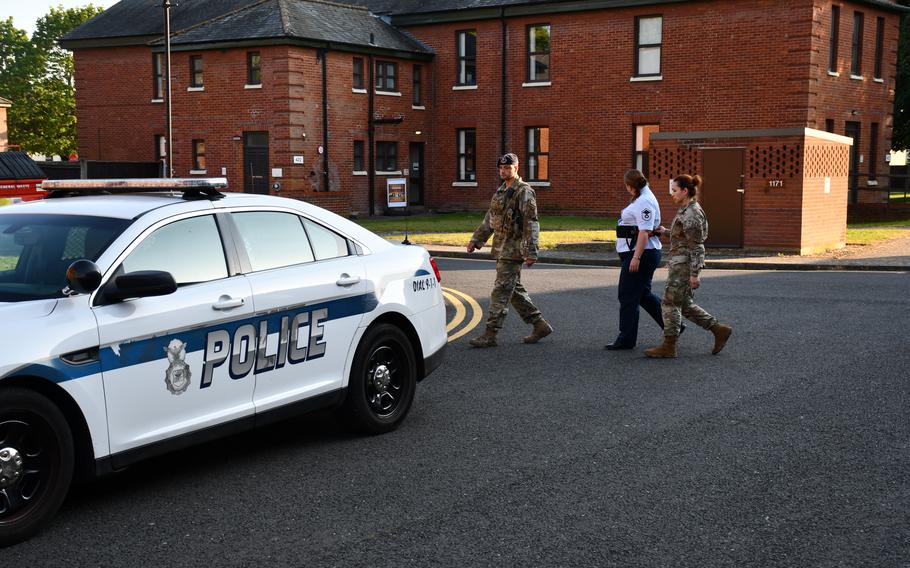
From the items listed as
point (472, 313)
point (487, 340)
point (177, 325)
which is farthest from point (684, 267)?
point (177, 325)

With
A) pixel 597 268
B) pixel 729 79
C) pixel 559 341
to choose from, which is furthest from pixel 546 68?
pixel 559 341

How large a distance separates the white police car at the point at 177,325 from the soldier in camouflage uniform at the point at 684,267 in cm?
326

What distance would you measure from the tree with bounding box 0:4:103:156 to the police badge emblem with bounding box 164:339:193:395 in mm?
72201

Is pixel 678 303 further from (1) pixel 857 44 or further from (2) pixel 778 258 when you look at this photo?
(1) pixel 857 44

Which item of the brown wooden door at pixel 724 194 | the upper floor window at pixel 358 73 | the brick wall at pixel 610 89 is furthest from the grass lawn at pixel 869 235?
the upper floor window at pixel 358 73

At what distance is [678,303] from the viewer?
10133 millimetres

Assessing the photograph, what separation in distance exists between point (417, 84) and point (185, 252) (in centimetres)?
3514

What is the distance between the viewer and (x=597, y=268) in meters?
20.0

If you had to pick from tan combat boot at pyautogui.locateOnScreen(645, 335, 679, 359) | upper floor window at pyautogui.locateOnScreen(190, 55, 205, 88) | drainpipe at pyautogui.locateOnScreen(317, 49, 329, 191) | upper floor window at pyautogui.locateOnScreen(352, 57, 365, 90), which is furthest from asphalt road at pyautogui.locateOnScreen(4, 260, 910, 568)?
upper floor window at pyautogui.locateOnScreen(190, 55, 205, 88)

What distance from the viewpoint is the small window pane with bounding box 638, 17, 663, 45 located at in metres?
35.2

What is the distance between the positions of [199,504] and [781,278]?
45.5 feet

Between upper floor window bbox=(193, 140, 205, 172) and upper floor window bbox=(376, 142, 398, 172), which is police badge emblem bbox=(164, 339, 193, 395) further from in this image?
upper floor window bbox=(193, 140, 205, 172)

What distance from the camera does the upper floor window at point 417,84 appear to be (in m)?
40.3

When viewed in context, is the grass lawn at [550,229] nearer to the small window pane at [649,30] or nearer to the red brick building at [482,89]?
the red brick building at [482,89]
